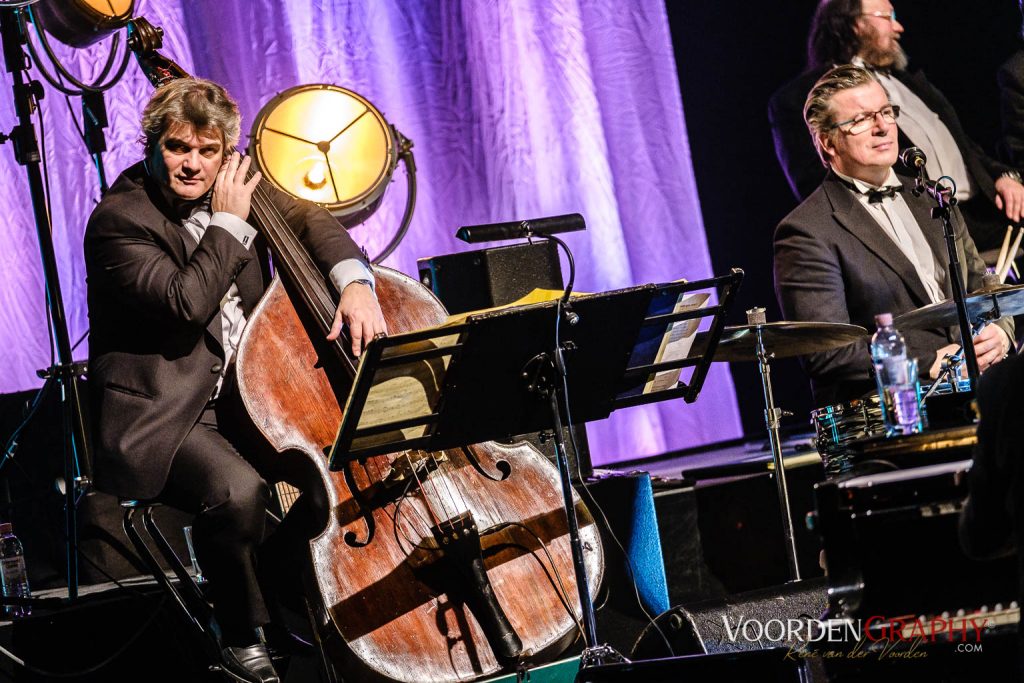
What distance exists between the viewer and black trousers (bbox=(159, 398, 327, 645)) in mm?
3029

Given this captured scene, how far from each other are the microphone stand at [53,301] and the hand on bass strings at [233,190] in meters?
0.76

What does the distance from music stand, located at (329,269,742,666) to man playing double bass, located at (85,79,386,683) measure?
43cm

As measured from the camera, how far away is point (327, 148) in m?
4.45

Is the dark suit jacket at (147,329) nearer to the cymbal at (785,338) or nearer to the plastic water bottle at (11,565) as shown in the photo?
the plastic water bottle at (11,565)

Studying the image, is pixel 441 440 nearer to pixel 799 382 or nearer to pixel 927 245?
pixel 927 245

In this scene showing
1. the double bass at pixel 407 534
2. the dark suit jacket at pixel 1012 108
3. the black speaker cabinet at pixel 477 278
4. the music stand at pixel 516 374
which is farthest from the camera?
the dark suit jacket at pixel 1012 108

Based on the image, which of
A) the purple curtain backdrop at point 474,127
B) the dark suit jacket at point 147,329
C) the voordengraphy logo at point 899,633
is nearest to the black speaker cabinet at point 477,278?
the dark suit jacket at point 147,329

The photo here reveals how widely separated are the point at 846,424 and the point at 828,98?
1.61 m

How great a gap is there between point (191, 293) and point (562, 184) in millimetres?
2576

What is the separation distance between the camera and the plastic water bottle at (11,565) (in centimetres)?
377

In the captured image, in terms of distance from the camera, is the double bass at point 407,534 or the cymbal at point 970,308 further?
the cymbal at point 970,308

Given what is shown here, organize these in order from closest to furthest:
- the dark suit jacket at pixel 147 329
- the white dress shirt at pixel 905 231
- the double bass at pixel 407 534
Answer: the double bass at pixel 407 534 → the dark suit jacket at pixel 147 329 → the white dress shirt at pixel 905 231

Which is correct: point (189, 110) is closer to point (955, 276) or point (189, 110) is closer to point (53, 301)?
point (53, 301)

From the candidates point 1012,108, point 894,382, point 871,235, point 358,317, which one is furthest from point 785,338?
point 1012,108
